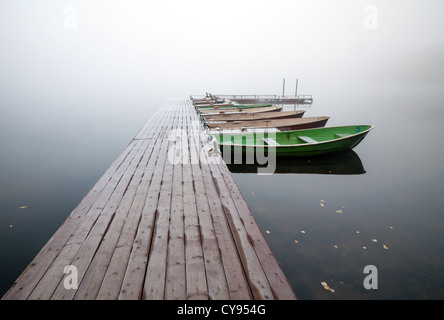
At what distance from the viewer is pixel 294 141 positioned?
40.1ft

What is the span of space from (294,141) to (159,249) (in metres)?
10.4

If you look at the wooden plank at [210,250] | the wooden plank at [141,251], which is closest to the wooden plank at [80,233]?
the wooden plank at [141,251]

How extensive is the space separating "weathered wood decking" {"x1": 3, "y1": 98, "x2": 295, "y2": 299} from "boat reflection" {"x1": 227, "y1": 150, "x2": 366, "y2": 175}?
535cm

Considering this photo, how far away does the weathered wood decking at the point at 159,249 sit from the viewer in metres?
2.58

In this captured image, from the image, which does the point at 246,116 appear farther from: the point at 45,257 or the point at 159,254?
the point at 45,257

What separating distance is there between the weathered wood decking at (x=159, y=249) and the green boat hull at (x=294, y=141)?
186 inches

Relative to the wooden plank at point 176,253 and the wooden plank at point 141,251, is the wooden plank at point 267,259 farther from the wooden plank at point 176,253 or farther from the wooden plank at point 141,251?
the wooden plank at point 141,251

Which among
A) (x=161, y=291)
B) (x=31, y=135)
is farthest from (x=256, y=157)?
(x=31, y=135)

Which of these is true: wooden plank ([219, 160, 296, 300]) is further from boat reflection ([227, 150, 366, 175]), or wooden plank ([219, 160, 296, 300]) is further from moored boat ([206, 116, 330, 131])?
moored boat ([206, 116, 330, 131])

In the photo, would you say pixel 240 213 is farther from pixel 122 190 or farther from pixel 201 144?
pixel 201 144

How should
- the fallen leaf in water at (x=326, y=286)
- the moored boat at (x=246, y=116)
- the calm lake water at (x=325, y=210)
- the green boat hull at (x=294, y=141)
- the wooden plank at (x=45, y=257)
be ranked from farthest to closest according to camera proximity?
the moored boat at (x=246, y=116) → the green boat hull at (x=294, y=141) → the calm lake water at (x=325, y=210) → the fallen leaf in water at (x=326, y=286) → the wooden plank at (x=45, y=257)

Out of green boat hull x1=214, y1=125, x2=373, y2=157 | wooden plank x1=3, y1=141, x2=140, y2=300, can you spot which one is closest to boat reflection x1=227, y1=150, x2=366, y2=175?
green boat hull x1=214, y1=125, x2=373, y2=157

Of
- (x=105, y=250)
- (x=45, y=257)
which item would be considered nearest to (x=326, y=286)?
(x=105, y=250)

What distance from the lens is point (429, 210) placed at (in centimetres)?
803
